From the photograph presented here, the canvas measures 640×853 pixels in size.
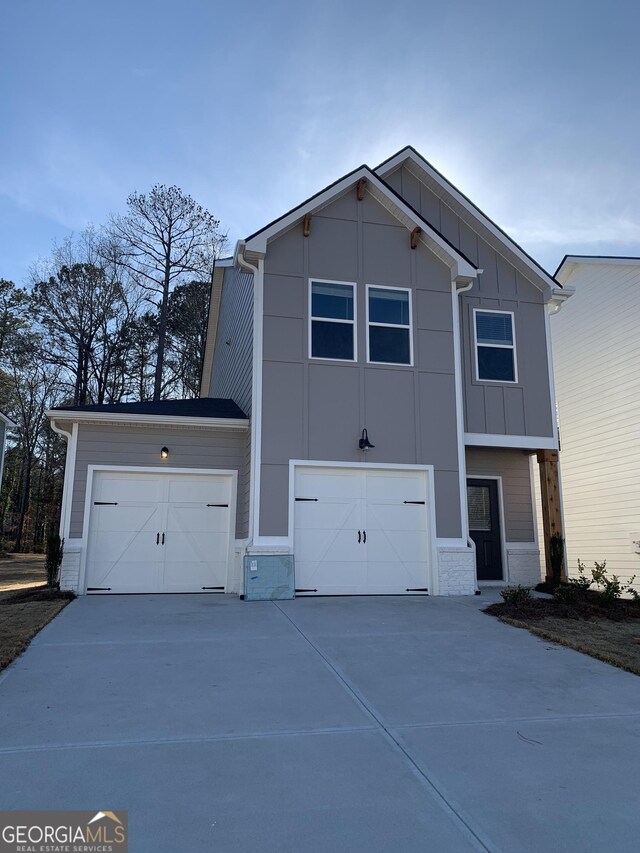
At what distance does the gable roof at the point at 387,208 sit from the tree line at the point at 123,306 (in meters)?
12.9

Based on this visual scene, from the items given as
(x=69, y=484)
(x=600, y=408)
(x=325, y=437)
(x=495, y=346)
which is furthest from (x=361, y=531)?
(x=600, y=408)

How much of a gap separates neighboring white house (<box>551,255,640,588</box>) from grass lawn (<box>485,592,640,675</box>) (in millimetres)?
5523

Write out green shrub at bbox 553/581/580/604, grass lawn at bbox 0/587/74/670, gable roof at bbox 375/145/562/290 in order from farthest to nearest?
gable roof at bbox 375/145/562/290 < green shrub at bbox 553/581/580/604 < grass lawn at bbox 0/587/74/670

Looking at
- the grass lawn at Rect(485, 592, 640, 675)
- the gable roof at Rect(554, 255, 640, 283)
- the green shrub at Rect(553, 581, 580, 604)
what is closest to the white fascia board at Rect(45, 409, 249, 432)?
the grass lawn at Rect(485, 592, 640, 675)

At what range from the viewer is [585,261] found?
15.1m

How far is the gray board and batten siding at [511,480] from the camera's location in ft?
40.1

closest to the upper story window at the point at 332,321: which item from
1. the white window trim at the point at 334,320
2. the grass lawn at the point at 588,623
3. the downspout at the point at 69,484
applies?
the white window trim at the point at 334,320

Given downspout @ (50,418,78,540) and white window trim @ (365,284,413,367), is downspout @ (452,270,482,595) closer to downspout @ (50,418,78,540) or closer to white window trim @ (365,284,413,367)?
white window trim @ (365,284,413,367)

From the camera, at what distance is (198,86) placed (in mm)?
11844

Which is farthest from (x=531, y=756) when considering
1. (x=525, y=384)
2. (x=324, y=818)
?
(x=525, y=384)

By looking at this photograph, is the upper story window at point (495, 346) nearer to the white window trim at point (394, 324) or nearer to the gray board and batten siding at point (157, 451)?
the white window trim at point (394, 324)

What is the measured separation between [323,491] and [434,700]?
560 centimetres

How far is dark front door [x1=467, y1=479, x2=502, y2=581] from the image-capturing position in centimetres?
1200

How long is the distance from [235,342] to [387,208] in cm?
447
